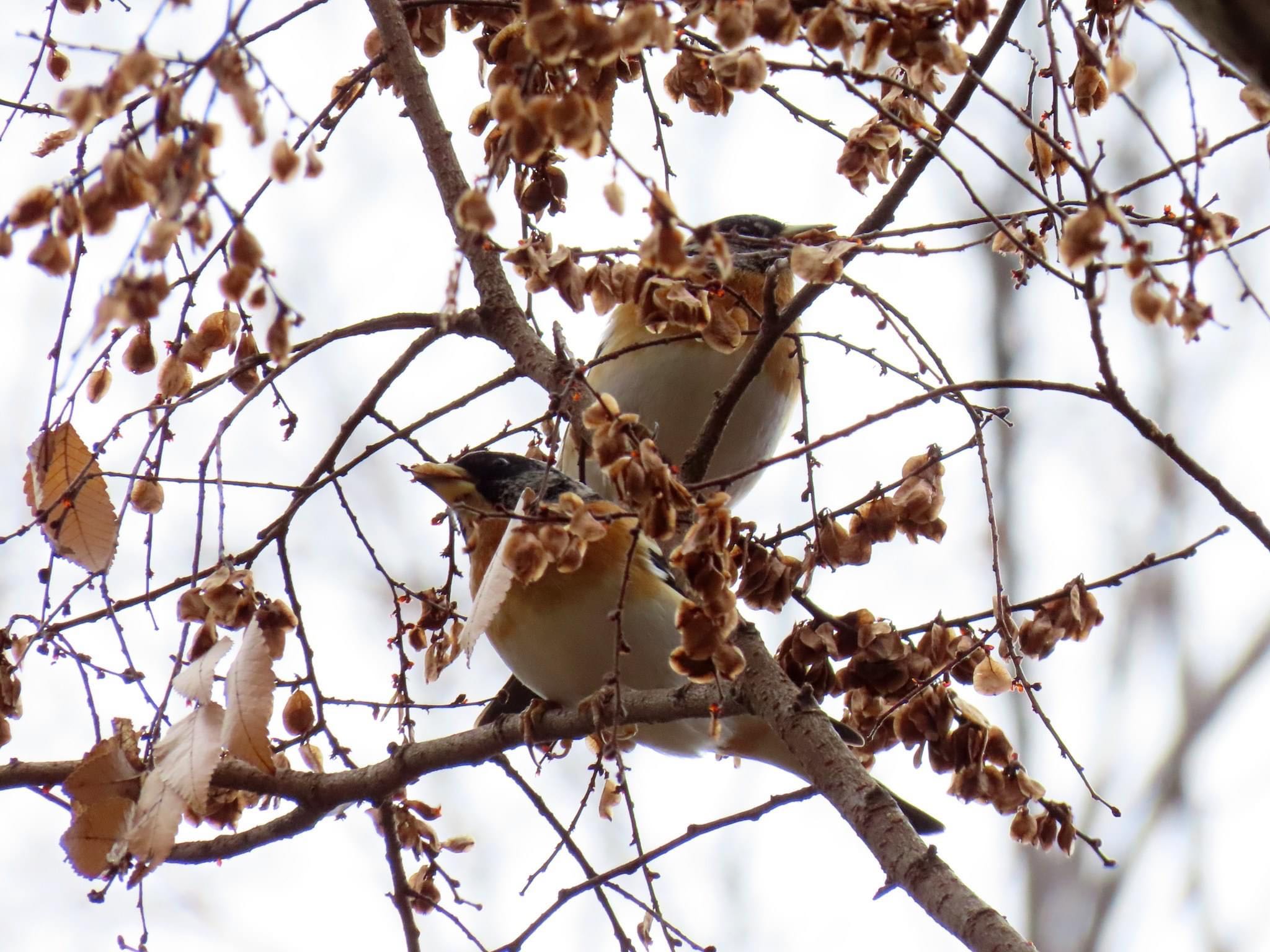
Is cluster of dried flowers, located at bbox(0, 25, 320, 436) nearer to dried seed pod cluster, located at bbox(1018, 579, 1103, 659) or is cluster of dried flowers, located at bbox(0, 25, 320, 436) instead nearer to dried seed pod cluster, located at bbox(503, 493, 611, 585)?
dried seed pod cluster, located at bbox(503, 493, 611, 585)

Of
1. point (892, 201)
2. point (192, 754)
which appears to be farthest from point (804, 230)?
point (192, 754)

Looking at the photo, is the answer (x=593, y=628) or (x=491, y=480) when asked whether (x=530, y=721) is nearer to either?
(x=593, y=628)

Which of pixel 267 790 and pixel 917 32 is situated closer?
pixel 917 32

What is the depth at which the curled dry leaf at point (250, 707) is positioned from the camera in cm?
192

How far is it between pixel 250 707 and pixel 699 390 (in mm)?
2341

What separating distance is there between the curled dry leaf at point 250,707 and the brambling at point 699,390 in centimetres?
198

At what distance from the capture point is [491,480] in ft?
12.8

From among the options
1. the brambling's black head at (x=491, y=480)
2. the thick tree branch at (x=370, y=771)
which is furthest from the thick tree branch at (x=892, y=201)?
the brambling's black head at (x=491, y=480)

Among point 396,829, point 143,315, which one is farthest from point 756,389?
point 143,315

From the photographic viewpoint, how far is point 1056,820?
2.25 meters

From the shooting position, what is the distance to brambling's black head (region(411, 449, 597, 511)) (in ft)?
11.3

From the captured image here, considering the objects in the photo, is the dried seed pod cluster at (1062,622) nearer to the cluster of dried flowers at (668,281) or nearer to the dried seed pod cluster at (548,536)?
the cluster of dried flowers at (668,281)

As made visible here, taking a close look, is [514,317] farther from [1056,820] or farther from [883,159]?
[1056,820]

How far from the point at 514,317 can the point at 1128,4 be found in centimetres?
158
